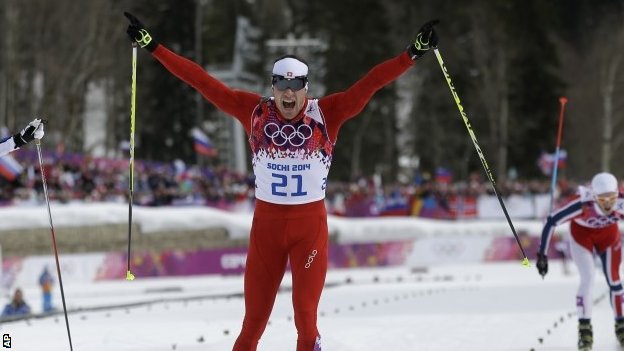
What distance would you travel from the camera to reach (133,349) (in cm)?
972

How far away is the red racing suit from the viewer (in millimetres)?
6816

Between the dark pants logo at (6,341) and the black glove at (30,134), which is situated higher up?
the black glove at (30,134)

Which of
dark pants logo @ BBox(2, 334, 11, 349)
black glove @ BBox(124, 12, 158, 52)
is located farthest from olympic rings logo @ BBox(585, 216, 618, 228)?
A: dark pants logo @ BBox(2, 334, 11, 349)

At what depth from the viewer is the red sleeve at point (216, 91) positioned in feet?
23.1

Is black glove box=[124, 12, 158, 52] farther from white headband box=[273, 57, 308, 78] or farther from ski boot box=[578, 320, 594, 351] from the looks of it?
ski boot box=[578, 320, 594, 351]

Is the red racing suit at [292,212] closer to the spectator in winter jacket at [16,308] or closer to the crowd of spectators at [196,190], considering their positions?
the spectator in winter jacket at [16,308]

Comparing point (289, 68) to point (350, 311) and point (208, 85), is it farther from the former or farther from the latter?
point (350, 311)

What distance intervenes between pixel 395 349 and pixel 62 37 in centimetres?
3337

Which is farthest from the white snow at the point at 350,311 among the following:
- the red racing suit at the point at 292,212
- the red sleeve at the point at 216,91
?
the red sleeve at the point at 216,91

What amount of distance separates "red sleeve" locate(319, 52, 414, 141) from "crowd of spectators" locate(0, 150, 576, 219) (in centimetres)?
1826

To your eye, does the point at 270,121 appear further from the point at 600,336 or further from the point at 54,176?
the point at 54,176

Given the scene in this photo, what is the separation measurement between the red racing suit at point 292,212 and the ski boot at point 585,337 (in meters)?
4.29

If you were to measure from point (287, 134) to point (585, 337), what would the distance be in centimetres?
477

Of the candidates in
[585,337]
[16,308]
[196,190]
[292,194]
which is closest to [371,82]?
[292,194]
